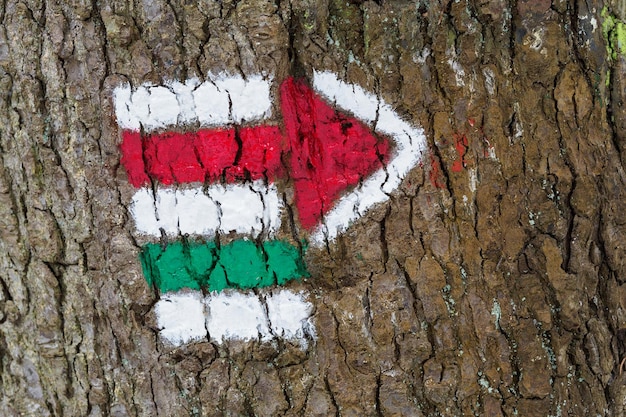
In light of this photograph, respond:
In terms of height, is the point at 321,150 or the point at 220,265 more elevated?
the point at 321,150

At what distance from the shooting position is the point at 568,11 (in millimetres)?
1317

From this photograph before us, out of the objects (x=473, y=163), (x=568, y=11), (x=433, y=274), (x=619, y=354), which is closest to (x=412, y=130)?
(x=473, y=163)

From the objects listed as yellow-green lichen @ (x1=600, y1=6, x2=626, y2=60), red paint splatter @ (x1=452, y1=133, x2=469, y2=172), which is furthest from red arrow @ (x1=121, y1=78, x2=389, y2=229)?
yellow-green lichen @ (x1=600, y1=6, x2=626, y2=60)

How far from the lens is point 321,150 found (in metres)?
1.30

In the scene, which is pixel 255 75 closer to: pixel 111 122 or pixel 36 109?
pixel 111 122

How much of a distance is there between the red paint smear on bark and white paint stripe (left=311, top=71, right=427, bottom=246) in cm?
2

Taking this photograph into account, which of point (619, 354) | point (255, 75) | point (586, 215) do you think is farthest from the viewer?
point (619, 354)

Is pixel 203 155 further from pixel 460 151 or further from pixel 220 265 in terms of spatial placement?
pixel 460 151

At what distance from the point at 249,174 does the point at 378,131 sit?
0.92 feet

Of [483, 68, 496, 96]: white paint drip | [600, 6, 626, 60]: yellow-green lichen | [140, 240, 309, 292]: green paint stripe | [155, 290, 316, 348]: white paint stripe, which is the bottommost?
[155, 290, 316, 348]: white paint stripe

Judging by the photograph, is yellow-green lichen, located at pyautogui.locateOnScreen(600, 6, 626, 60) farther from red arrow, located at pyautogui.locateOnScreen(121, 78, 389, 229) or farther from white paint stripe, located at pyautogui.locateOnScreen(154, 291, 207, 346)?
white paint stripe, located at pyautogui.locateOnScreen(154, 291, 207, 346)

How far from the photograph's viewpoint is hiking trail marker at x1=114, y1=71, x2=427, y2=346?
1.29m

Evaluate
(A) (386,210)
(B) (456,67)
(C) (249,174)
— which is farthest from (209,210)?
(B) (456,67)

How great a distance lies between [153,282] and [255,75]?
0.49 metres
